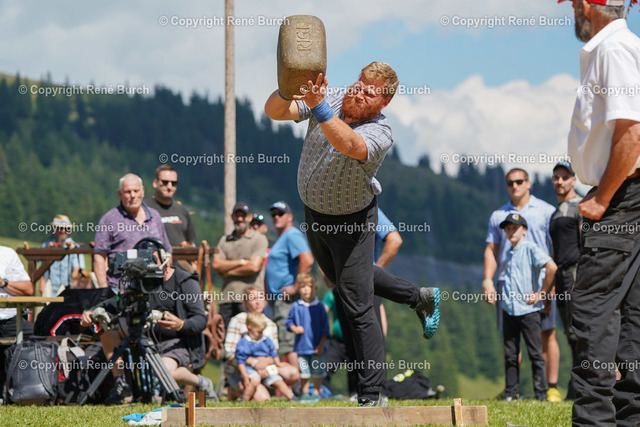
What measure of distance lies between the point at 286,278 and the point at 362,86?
512cm

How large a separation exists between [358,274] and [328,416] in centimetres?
93

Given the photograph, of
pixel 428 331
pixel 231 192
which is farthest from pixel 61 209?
pixel 428 331

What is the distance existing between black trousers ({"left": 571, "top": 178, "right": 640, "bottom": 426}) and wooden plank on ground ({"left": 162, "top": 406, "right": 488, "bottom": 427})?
112cm

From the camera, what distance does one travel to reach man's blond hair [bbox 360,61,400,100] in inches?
205

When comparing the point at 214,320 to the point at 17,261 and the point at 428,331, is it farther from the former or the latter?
the point at 428,331

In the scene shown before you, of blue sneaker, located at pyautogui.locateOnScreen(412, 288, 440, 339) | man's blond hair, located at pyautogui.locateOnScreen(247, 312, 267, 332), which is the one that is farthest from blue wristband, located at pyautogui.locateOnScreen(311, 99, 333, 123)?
man's blond hair, located at pyautogui.locateOnScreen(247, 312, 267, 332)

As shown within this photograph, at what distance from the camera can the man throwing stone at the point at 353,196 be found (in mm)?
5211

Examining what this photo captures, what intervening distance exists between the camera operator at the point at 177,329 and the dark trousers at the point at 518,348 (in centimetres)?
301

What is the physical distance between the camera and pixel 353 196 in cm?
526

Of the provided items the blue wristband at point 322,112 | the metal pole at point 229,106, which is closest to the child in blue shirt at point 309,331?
the metal pole at point 229,106

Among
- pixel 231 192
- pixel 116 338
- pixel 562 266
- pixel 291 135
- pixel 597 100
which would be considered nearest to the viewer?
pixel 597 100

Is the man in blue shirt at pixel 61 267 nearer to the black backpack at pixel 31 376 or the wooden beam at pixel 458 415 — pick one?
the black backpack at pixel 31 376

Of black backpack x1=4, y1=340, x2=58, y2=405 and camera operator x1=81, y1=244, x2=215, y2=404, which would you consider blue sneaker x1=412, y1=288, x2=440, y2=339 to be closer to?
camera operator x1=81, y1=244, x2=215, y2=404

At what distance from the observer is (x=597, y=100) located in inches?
156
